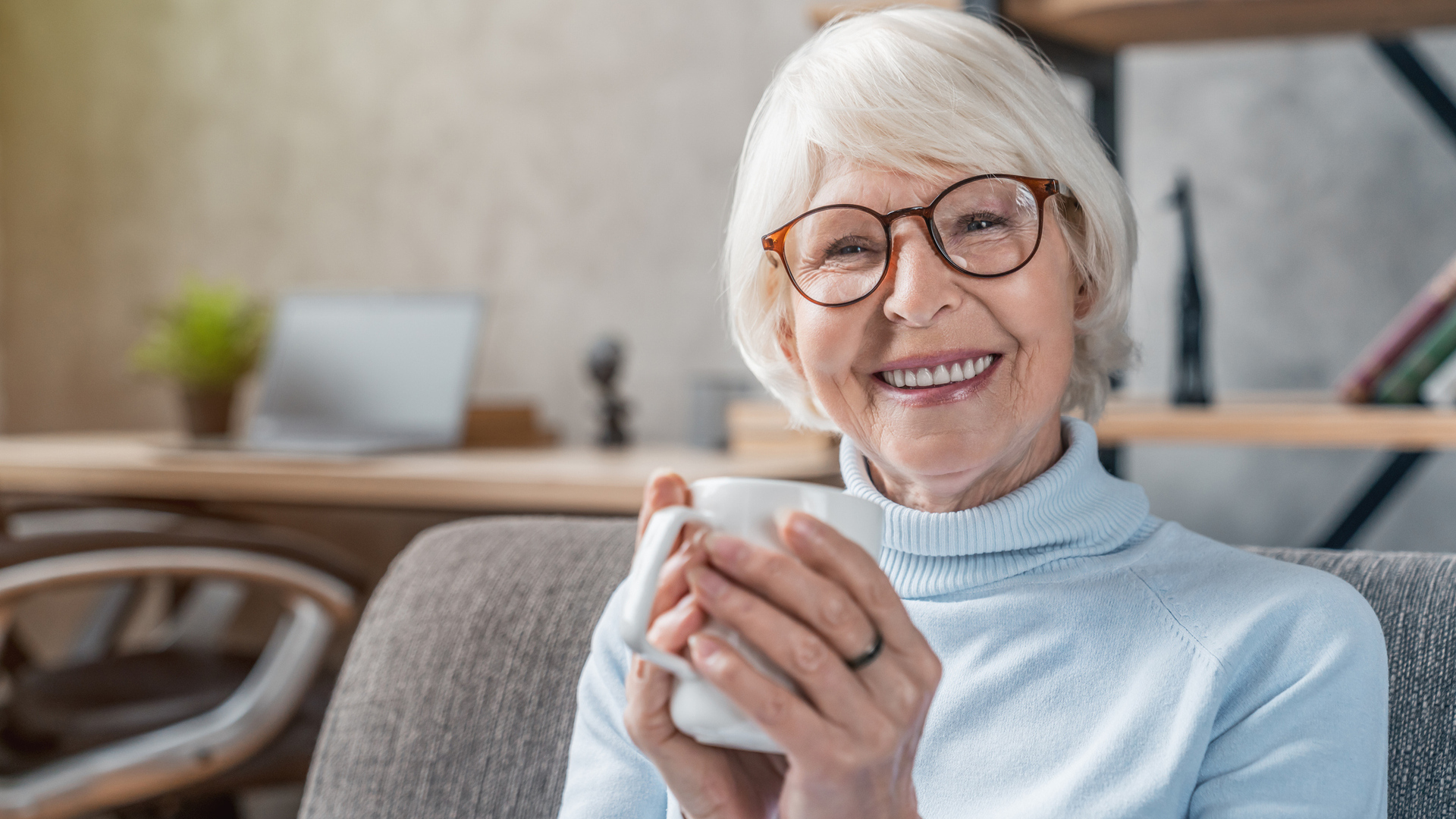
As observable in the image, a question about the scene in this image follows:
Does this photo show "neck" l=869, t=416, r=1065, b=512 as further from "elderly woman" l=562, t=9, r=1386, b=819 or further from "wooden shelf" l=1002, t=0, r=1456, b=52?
"wooden shelf" l=1002, t=0, r=1456, b=52

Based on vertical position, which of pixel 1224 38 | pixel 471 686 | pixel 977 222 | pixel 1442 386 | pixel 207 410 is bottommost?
pixel 207 410

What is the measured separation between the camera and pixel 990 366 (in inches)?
31.1

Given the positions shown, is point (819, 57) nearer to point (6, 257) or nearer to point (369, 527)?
point (369, 527)

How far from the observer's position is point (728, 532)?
542 millimetres

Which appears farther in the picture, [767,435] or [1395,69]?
[767,435]

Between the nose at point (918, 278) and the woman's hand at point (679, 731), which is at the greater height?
the nose at point (918, 278)

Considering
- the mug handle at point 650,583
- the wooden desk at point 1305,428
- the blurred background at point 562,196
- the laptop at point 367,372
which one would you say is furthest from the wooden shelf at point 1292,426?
the laptop at point 367,372

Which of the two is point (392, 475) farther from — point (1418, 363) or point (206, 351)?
point (1418, 363)

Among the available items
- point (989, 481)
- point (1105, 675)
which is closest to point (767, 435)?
point (989, 481)

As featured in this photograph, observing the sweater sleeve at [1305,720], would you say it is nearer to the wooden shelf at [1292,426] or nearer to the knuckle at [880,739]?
the knuckle at [880,739]

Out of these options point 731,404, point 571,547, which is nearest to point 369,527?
point 731,404

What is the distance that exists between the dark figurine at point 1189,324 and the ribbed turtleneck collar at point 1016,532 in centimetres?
87

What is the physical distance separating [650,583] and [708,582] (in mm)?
28

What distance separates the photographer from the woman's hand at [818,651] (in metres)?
0.52
